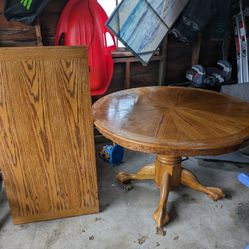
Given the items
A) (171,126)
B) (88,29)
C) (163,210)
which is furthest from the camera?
(88,29)

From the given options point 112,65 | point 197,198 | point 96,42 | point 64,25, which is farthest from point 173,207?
point 64,25

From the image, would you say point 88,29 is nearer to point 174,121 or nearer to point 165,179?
point 174,121

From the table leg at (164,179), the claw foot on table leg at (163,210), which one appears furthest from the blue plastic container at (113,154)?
the claw foot on table leg at (163,210)

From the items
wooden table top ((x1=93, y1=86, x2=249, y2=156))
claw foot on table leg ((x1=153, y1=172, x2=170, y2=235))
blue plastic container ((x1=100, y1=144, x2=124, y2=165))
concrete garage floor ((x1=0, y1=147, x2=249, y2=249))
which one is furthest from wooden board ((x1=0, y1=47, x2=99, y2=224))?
blue plastic container ((x1=100, y1=144, x2=124, y2=165))

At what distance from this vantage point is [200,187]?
179cm

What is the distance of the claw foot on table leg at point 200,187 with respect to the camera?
70.0 inches

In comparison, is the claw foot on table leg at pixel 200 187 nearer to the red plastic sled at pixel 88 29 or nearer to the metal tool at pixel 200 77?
the metal tool at pixel 200 77

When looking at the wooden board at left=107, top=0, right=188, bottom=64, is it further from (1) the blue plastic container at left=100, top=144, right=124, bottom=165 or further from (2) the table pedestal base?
(2) the table pedestal base

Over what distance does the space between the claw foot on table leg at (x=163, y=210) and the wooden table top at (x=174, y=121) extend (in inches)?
19.6

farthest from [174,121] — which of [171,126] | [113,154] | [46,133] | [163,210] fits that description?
[113,154]

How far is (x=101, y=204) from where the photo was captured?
1744 millimetres

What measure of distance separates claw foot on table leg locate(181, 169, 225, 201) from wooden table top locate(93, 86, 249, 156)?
0.59 metres

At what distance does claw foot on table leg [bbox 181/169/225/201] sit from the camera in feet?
5.83

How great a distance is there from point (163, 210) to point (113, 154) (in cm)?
76
